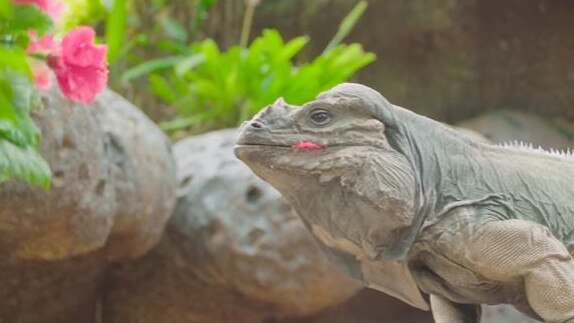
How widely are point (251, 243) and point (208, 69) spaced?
2.76ft

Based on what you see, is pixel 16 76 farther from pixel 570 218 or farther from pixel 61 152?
pixel 570 218

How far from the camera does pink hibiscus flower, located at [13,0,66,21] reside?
5.14ft

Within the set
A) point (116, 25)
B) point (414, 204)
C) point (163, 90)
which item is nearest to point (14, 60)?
point (414, 204)

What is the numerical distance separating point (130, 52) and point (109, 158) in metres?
1.78

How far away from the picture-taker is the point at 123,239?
2.62 m

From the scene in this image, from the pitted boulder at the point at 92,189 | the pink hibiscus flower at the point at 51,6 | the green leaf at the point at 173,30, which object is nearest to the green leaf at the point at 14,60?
the pink hibiscus flower at the point at 51,6

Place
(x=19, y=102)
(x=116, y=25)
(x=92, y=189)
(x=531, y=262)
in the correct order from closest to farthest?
(x=531, y=262) → (x=19, y=102) → (x=92, y=189) → (x=116, y=25)

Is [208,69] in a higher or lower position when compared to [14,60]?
lower

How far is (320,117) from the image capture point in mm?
1336

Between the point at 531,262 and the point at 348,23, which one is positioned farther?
the point at 348,23

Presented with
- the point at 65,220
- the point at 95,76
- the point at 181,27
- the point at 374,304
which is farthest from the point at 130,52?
the point at 95,76

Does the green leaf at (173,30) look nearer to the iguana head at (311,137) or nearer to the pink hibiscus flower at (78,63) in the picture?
the pink hibiscus flower at (78,63)

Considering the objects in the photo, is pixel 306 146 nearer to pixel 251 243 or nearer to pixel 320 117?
pixel 320 117

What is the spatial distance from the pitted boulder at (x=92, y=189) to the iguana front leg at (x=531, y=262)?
1049 mm
